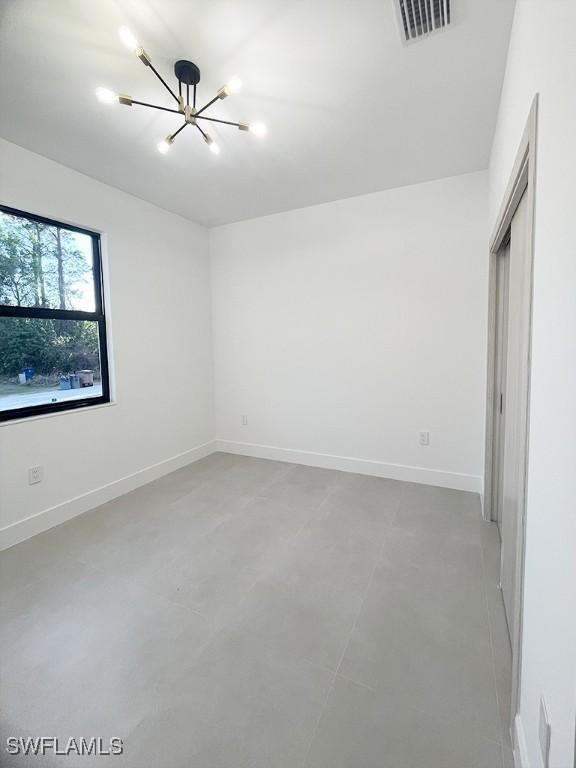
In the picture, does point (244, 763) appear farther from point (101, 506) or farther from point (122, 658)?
point (101, 506)

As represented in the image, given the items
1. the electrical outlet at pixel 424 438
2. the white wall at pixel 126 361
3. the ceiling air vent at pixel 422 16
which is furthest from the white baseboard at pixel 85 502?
the ceiling air vent at pixel 422 16

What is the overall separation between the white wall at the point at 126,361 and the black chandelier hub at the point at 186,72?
4.75 feet

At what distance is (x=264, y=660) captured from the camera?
4.75 ft

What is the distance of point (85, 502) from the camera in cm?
282

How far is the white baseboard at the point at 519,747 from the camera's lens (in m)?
1.00

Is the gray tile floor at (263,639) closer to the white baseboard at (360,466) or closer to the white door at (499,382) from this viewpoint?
the white door at (499,382)

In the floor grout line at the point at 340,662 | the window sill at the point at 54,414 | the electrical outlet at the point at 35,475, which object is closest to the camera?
the floor grout line at the point at 340,662

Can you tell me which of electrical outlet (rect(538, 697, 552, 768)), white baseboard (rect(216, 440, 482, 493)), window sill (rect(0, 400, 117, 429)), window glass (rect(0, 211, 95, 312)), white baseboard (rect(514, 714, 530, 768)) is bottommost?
white baseboard (rect(514, 714, 530, 768))

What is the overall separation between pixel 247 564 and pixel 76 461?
67.6 inches

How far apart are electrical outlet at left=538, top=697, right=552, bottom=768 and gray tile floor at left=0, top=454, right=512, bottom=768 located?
0.38m

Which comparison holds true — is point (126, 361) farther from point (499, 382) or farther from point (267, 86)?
point (499, 382)

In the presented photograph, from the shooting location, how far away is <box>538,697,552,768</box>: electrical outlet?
2.66 ft

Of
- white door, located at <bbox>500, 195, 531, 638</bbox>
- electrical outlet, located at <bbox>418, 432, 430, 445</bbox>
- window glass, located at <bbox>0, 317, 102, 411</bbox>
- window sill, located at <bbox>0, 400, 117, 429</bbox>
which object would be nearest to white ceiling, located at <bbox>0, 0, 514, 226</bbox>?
white door, located at <bbox>500, 195, 531, 638</bbox>

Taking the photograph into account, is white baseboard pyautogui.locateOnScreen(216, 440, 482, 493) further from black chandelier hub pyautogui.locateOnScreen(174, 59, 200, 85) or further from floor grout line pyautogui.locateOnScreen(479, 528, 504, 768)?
black chandelier hub pyautogui.locateOnScreen(174, 59, 200, 85)
